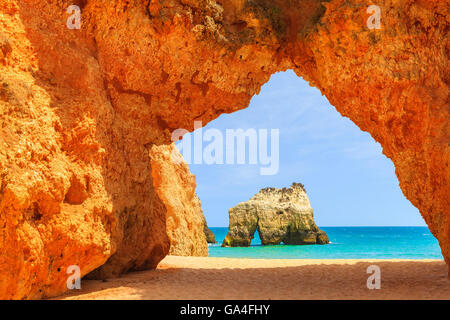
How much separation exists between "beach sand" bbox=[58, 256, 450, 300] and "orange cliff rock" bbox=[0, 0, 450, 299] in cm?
70

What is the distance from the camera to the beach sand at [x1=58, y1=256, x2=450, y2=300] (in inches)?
274

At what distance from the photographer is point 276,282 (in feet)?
28.2

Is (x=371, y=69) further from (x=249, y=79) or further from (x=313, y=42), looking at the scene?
(x=249, y=79)

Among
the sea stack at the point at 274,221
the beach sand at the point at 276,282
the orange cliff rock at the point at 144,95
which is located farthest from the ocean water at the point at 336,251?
the orange cliff rock at the point at 144,95

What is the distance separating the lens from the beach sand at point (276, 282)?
697cm

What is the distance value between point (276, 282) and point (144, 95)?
5.92 metres

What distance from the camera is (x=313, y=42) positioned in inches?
380

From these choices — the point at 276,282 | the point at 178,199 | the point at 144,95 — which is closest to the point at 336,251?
the point at 178,199

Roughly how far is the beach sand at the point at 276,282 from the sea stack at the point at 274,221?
29.0 meters

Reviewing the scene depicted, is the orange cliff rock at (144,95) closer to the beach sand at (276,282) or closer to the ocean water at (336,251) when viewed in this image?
the beach sand at (276,282)

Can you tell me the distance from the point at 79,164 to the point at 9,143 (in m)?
1.47

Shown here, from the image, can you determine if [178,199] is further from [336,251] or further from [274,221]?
[336,251]

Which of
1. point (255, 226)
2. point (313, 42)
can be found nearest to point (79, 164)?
point (313, 42)

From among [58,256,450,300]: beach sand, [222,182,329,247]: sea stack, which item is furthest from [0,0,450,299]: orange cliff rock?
[222,182,329,247]: sea stack
